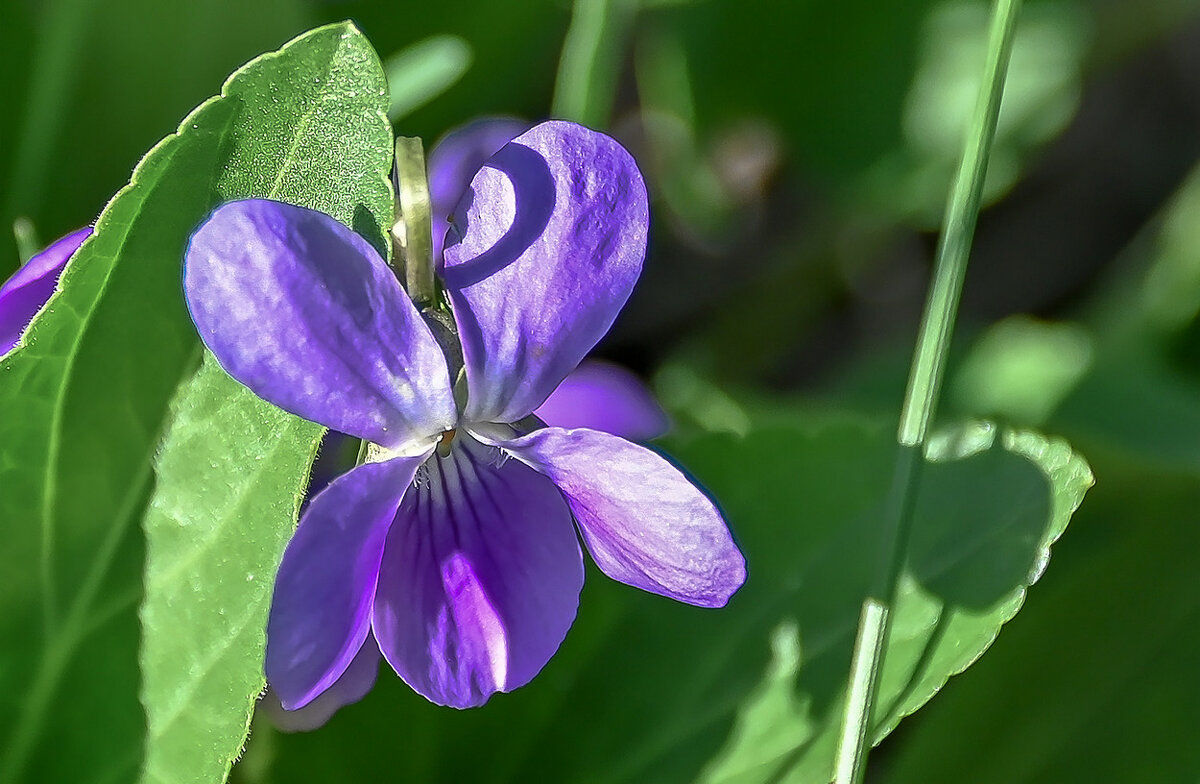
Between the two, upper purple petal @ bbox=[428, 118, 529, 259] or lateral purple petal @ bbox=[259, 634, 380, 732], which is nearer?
lateral purple petal @ bbox=[259, 634, 380, 732]

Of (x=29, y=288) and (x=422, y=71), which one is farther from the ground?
(x=422, y=71)

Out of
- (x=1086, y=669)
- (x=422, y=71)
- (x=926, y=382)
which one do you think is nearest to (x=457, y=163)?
(x=422, y=71)

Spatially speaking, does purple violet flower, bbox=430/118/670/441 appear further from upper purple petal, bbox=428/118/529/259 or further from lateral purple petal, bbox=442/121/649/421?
lateral purple petal, bbox=442/121/649/421

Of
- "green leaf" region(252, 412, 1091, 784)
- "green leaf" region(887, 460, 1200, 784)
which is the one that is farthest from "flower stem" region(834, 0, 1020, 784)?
"green leaf" region(887, 460, 1200, 784)

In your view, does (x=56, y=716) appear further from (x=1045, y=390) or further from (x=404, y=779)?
(x=1045, y=390)

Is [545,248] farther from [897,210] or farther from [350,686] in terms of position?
[897,210]

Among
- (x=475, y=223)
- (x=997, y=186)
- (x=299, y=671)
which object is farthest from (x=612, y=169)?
(x=997, y=186)

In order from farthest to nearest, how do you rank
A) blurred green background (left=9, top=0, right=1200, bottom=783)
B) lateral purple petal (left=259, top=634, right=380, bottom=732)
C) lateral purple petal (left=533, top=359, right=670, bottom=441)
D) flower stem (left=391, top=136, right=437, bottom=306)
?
blurred green background (left=9, top=0, right=1200, bottom=783) < lateral purple petal (left=533, top=359, right=670, bottom=441) < lateral purple petal (left=259, top=634, right=380, bottom=732) < flower stem (left=391, top=136, right=437, bottom=306)
